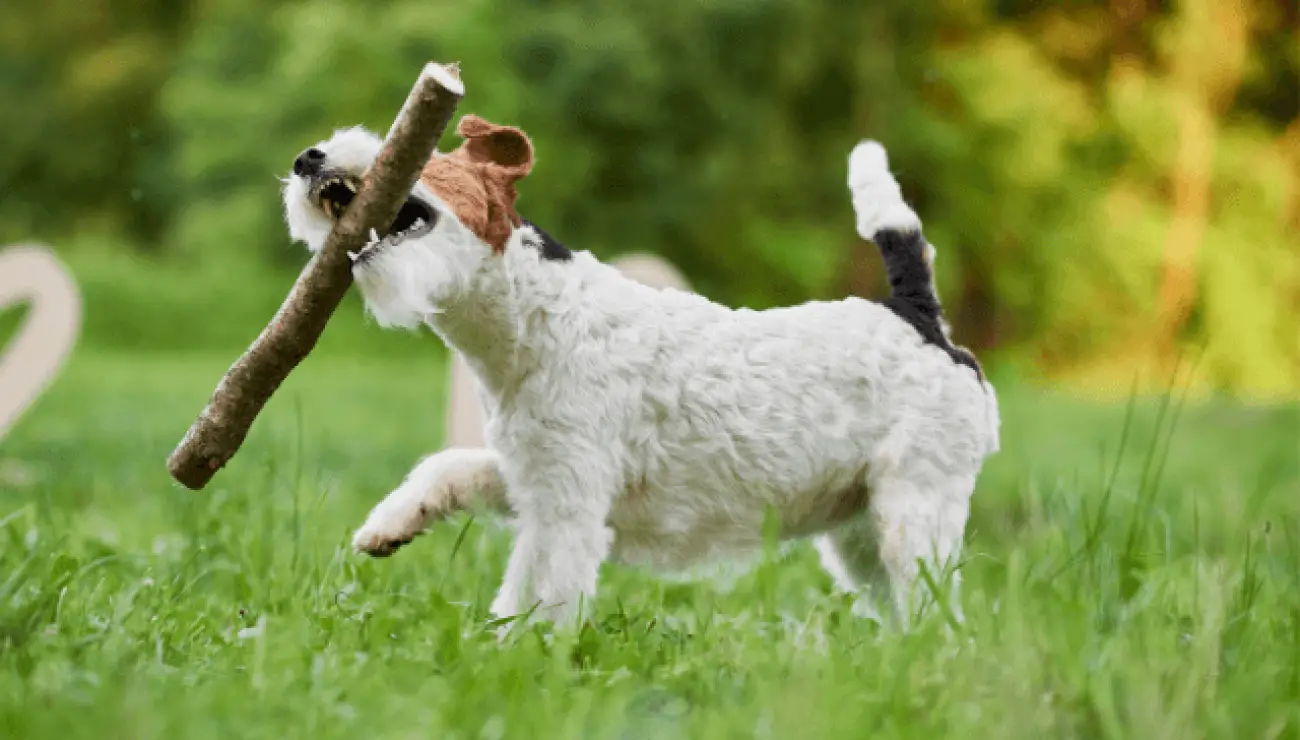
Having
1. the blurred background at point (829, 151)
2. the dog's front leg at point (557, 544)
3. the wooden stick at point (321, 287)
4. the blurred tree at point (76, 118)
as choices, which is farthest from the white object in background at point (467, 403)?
the blurred tree at point (76, 118)

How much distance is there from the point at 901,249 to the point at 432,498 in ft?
4.27

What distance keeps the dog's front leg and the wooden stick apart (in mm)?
555

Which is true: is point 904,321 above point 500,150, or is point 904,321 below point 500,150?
below

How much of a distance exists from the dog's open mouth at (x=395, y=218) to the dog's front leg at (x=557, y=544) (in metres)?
0.58

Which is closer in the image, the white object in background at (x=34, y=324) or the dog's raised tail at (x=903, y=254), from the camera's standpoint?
the dog's raised tail at (x=903, y=254)

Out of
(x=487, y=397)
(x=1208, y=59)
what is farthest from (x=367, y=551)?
(x=1208, y=59)

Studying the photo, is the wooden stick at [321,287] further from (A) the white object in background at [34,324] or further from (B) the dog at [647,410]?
(A) the white object in background at [34,324]

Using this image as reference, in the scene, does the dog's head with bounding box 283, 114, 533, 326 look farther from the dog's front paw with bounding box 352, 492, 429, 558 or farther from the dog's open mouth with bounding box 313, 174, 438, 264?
the dog's front paw with bounding box 352, 492, 429, 558

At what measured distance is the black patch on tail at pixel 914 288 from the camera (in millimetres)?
3266

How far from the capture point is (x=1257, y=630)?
280 cm

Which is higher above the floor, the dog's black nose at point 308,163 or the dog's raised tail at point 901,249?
the dog's black nose at point 308,163

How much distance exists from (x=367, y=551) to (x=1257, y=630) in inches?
74.0

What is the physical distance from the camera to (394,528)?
2.95m

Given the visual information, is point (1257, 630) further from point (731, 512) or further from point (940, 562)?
point (731, 512)
